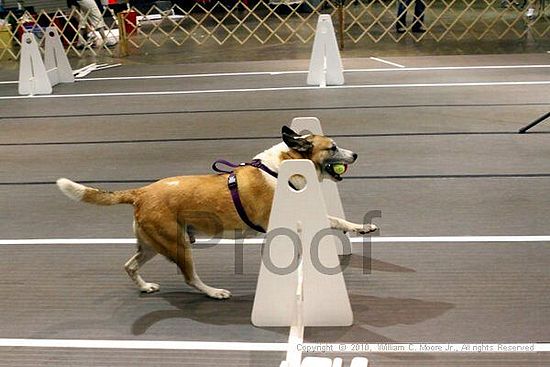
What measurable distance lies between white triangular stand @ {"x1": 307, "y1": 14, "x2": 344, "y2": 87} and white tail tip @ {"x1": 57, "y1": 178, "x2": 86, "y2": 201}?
18.3 feet

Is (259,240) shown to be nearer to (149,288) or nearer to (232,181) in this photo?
(149,288)

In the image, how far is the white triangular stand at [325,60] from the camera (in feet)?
26.9

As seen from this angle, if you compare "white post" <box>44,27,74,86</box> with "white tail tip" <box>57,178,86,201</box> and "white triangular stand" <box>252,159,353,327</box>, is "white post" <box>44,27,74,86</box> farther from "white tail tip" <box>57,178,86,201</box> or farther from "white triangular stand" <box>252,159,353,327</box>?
"white triangular stand" <box>252,159,353,327</box>

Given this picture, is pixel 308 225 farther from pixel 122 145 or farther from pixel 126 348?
pixel 122 145

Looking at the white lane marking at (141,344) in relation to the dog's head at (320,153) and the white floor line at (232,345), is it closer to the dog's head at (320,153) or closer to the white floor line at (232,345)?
the white floor line at (232,345)

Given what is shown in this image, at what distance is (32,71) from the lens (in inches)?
342

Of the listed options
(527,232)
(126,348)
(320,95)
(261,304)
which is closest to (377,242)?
(527,232)

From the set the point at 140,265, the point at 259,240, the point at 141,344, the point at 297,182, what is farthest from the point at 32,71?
the point at 297,182

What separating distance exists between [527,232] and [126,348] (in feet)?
7.70

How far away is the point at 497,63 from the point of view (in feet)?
30.1

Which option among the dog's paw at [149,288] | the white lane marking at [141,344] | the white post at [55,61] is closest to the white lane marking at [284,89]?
the white post at [55,61]

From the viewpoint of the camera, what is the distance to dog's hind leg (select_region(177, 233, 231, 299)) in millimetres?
3057

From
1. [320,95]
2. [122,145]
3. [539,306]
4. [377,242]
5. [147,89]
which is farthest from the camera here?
[147,89]

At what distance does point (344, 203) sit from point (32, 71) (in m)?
5.77
